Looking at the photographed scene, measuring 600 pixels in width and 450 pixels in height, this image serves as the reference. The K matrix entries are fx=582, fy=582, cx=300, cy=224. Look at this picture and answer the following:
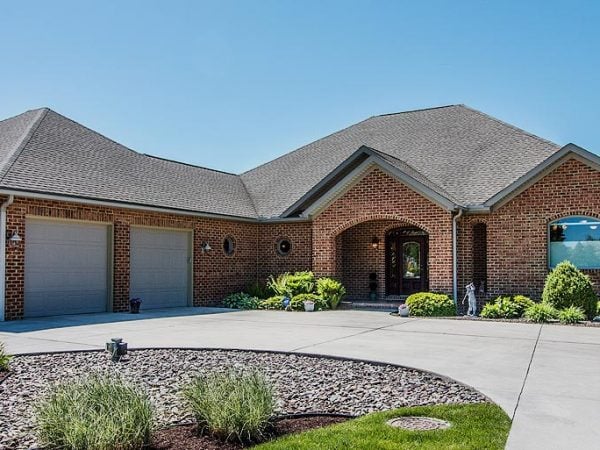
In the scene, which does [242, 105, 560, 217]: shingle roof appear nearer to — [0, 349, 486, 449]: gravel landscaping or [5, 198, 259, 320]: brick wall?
[5, 198, 259, 320]: brick wall

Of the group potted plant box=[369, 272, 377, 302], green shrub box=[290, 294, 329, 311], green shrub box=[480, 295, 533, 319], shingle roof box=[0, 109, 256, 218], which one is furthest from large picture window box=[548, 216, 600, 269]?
shingle roof box=[0, 109, 256, 218]

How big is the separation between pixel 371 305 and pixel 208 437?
1417 cm

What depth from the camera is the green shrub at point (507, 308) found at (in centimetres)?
1550

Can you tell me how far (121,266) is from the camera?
656 inches

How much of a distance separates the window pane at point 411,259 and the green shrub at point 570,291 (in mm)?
5904

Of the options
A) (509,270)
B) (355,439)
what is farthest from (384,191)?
(355,439)

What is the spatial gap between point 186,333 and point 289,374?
4.76 meters

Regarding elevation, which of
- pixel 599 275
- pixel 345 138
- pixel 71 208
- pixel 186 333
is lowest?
pixel 186 333

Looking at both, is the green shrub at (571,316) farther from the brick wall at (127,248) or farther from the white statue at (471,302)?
the brick wall at (127,248)

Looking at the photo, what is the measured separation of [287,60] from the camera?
1836 centimetres

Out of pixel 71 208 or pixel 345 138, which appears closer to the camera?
pixel 71 208

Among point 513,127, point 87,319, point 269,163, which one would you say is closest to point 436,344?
point 87,319

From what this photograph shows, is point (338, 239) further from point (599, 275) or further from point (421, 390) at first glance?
point (421, 390)

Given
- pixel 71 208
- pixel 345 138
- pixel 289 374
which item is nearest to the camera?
pixel 289 374
